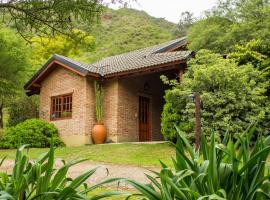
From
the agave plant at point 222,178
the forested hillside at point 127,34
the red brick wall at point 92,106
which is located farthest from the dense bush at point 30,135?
the forested hillside at point 127,34

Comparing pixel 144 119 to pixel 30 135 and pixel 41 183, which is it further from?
pixel 41 183

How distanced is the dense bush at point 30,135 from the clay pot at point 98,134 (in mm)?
1675

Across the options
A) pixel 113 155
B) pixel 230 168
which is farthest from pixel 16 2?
pixel 113 155

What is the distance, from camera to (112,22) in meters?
62.8

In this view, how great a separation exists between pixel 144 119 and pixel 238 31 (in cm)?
613

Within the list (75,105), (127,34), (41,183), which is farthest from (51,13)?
(127,34)

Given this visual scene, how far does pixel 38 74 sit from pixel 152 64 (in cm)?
645

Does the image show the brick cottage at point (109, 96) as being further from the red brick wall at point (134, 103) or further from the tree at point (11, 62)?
the tree at point (11, 62)

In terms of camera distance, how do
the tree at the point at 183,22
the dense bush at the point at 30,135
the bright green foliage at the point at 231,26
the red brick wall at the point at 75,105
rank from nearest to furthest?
the bright green foliage at the point at 231,26
the dense bush at the point at 30,135
the red brick wall at the point at 75,105
the tree at the point at 183,22

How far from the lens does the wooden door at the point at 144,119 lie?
19530 mm

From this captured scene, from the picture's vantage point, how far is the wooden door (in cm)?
1953

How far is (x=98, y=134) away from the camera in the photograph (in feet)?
57.7

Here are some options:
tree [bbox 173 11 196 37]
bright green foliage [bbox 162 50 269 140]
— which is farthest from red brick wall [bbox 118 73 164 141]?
tree [bbox 173 11 196 37]

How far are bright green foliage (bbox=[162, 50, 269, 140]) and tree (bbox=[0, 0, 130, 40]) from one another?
6508 millimetres
